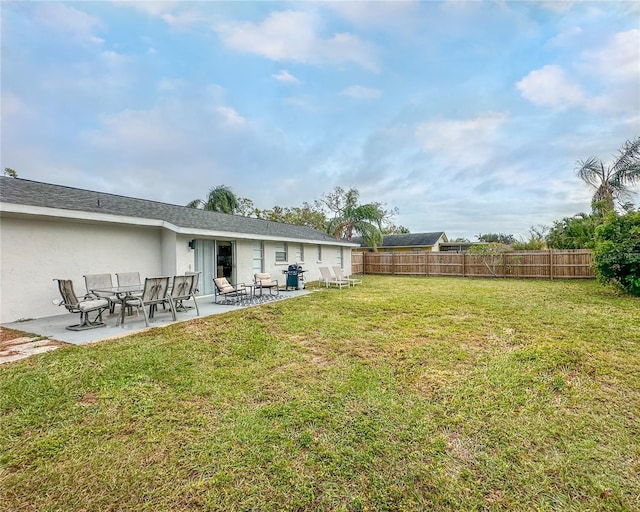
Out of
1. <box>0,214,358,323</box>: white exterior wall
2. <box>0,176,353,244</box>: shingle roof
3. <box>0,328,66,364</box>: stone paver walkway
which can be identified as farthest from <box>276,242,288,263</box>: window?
<box>0,328,66,364</box>: stone paver walkway

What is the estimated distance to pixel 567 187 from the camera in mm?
20672

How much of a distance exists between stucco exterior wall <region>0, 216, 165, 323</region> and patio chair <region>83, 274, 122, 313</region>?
30.4 inches

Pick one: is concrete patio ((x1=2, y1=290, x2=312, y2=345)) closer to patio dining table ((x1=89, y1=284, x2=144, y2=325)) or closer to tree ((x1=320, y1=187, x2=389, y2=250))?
patio dining table ((x1=89, y1=284, x2=144, y2=325))

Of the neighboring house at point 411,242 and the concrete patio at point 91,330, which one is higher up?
the neighboring house at point 411,242

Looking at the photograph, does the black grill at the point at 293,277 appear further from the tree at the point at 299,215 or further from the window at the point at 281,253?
the tree at the point at 299,215

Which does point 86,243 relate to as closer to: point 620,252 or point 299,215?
point 620,252

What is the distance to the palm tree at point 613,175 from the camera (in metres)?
16.4

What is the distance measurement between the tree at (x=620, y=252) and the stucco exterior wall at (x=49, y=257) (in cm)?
1643

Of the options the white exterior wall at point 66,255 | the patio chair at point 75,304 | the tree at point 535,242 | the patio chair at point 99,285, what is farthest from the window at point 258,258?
the tree at point 535,242

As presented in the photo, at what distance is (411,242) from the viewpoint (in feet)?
109

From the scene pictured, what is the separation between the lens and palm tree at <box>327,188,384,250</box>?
2609 centimetres

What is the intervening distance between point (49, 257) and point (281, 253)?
8.86m

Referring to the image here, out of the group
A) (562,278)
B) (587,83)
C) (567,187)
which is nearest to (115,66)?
(587,83)

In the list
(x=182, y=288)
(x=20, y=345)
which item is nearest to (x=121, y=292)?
(x=182, y=288)
